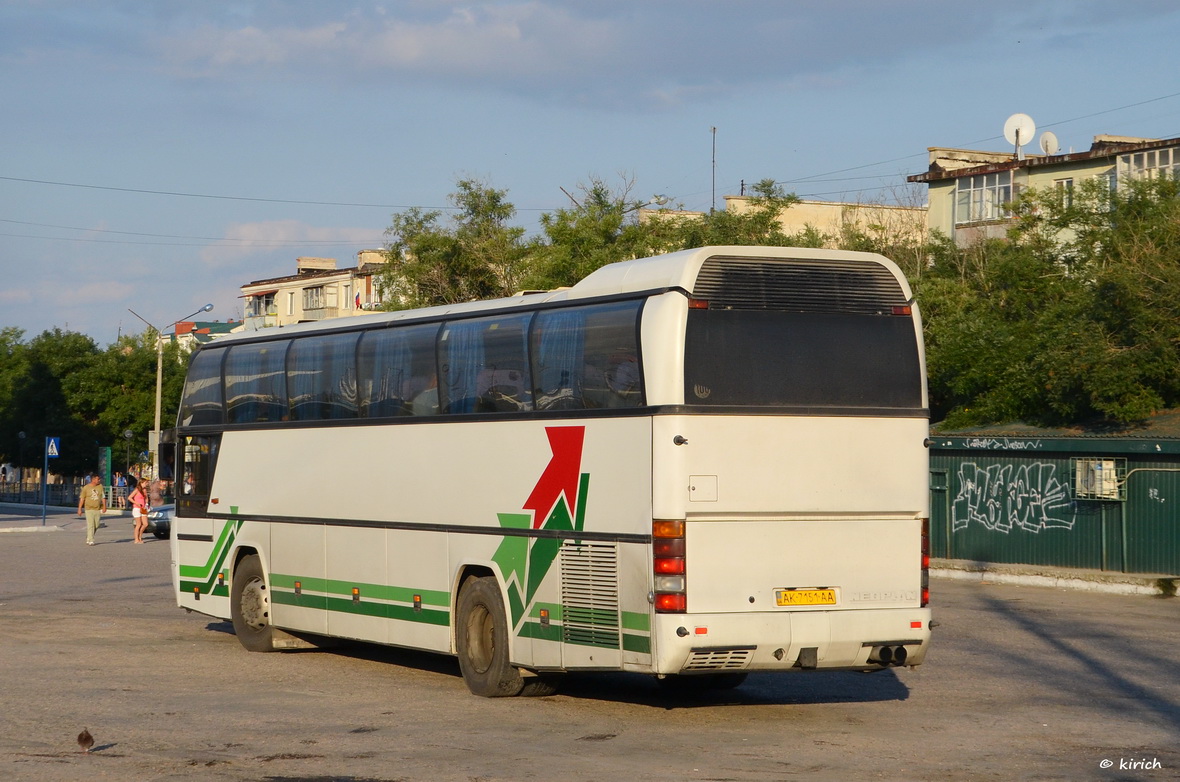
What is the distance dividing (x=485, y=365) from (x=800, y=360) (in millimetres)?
2958

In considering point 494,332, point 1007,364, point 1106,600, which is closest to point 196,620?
point 494,332

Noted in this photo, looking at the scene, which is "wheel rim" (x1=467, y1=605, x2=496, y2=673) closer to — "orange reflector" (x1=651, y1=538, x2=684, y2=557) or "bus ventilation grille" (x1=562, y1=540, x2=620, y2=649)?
"bus ventilation grille" (x1=562, y1=540, x2=620, y2=649)

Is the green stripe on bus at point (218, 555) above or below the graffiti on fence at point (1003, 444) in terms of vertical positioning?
below

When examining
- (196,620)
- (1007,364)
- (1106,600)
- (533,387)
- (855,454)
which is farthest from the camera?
(1007,364)

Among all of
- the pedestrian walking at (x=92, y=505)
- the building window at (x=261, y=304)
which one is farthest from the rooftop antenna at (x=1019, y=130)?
the building window at (x=261, y=304)

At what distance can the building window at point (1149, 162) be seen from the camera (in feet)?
145

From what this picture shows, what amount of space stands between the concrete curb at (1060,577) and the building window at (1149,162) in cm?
2041

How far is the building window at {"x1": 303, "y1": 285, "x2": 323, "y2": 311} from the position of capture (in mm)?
102312

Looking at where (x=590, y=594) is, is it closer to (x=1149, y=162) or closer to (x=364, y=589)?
(x=364, y=589)

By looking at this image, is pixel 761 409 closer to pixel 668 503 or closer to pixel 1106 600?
pixel 668 503

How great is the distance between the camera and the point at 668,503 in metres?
10.4

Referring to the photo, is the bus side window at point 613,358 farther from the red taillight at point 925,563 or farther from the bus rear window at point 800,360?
the red taillight at point 925,563

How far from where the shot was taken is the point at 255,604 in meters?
16.1

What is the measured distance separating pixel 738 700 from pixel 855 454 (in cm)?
267
